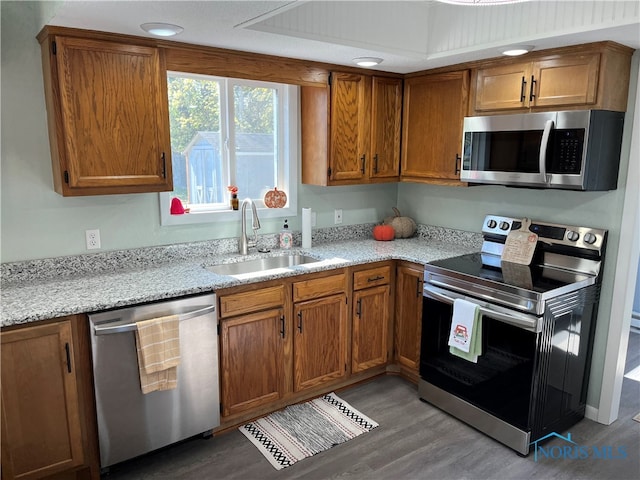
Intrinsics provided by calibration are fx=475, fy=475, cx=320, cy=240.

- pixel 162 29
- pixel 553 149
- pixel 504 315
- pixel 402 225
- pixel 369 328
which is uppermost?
pixel 162 29

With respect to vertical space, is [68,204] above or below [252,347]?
above

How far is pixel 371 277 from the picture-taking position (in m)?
3.15

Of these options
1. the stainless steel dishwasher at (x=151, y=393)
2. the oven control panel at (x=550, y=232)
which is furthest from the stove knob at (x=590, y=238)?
the stainless steel dishwasher at (x=151, y=393)

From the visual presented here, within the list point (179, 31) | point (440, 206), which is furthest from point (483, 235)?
point (179, 31)

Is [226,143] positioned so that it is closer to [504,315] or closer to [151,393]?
[151,393]

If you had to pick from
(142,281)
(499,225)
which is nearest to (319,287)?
(142,281)

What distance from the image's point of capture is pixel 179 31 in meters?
2.24

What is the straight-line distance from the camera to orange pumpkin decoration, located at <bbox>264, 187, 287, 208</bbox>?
3289 mm

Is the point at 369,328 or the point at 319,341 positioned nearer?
the point at 319,341

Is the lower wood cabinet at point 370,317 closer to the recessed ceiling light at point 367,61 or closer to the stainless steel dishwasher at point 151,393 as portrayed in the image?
the stainless steel dishwasher at point 151,393

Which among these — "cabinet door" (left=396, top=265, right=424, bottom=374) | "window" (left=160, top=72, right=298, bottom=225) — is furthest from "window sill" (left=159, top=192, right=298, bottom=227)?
"cabinet door" (left=396, top=265, right=424, bottom=374)

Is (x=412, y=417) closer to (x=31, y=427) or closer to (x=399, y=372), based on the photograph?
(x=399, y=372)

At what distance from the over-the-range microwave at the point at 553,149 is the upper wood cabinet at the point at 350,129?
75 centimetres

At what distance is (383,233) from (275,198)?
88 centimetres
